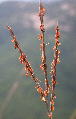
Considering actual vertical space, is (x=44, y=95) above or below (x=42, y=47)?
below

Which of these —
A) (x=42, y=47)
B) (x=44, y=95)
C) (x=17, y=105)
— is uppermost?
(x=42, y=47)

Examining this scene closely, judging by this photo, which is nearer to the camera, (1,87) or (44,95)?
(44,95)

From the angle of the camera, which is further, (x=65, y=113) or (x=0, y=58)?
(x=0, y=58)

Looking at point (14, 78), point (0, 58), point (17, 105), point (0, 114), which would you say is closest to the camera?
point (0, 114)

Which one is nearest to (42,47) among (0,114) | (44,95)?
(44,95)

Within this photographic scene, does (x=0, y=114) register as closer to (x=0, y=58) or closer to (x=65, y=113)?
(x=65, y=113)

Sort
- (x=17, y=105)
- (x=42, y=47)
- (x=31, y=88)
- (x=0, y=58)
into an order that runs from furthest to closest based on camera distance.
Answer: (x=0, y=58), (x=31, y=88), (x=17, y=105), (x=42, y=47)

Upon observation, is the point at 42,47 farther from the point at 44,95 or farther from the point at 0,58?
the point at 0,58

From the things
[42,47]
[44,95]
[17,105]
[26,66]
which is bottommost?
[17,105]

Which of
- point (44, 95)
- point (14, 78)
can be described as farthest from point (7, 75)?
point (44, 95)
